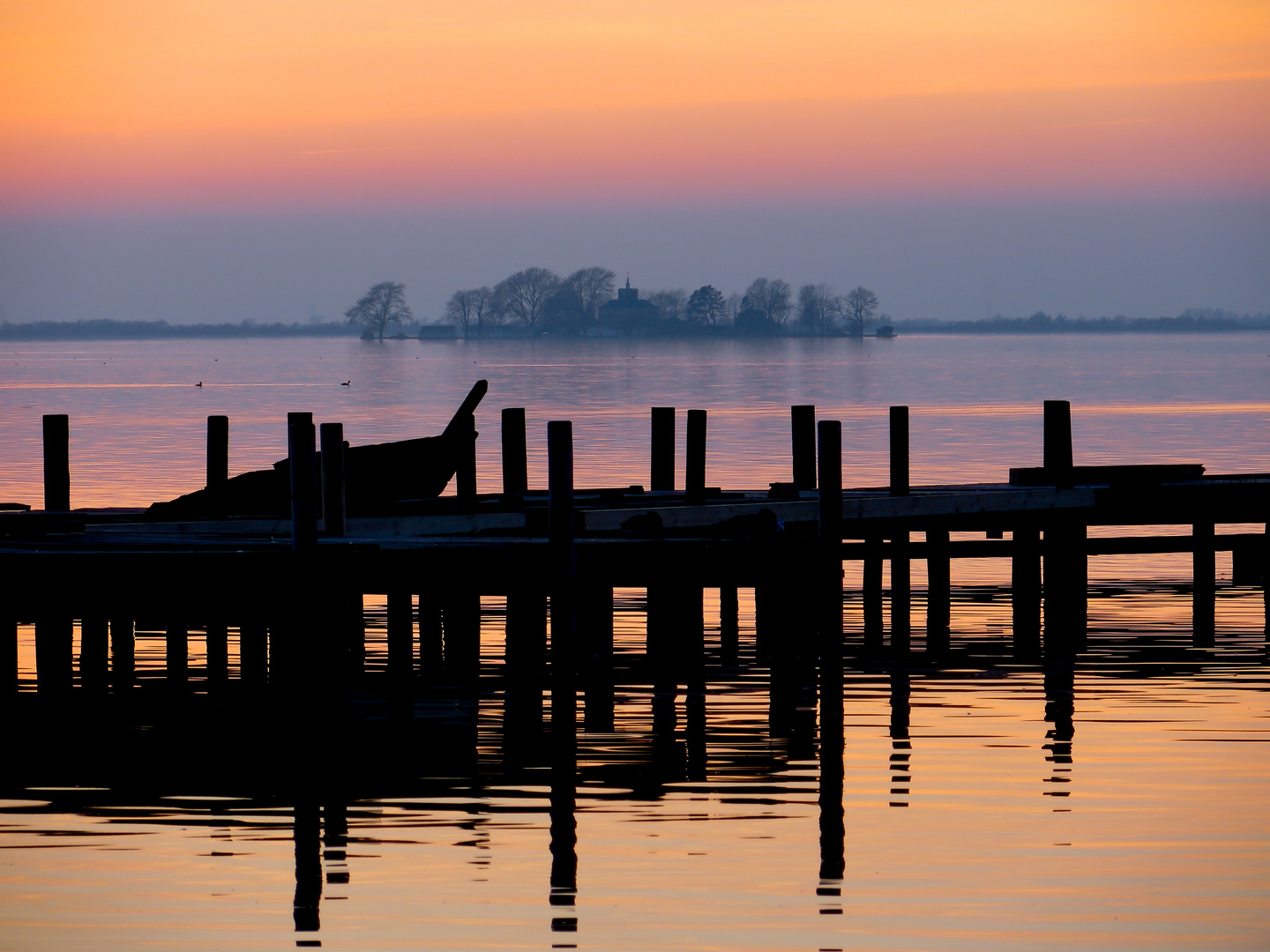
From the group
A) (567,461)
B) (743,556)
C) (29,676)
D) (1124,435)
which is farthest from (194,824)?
(1124,435)

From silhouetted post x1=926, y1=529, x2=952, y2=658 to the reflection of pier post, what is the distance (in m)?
1.95

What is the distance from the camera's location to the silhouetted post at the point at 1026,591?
2006 cm

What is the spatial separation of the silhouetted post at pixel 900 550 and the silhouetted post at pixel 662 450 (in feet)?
8.89

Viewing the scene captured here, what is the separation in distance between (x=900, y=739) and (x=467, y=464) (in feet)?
24.0

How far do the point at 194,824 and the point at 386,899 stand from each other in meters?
2.26

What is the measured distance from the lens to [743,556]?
1555 cm

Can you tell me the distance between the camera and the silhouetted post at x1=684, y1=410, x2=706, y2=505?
20078 mm

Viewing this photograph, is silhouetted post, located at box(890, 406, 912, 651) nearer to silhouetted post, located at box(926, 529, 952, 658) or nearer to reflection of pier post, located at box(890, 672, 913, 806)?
silhouetted post, located at box(926, 529, 952, 658)

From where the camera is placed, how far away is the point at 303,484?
47.3 ft

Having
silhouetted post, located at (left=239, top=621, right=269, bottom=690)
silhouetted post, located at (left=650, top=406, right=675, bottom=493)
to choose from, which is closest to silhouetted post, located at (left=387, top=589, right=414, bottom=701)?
silhouetted post, located at (left=239, top=621, right=269, bottom=690)

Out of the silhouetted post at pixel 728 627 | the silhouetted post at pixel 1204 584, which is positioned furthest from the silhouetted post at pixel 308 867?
the silhouetted post at pixel 1204 584

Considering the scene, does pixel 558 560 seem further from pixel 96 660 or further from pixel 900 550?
pixel 900 550

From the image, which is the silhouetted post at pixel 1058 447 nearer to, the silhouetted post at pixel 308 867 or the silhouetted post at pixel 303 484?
the silhouetted post at pixel 303 484

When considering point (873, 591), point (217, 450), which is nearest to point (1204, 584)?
point (873, 591)
